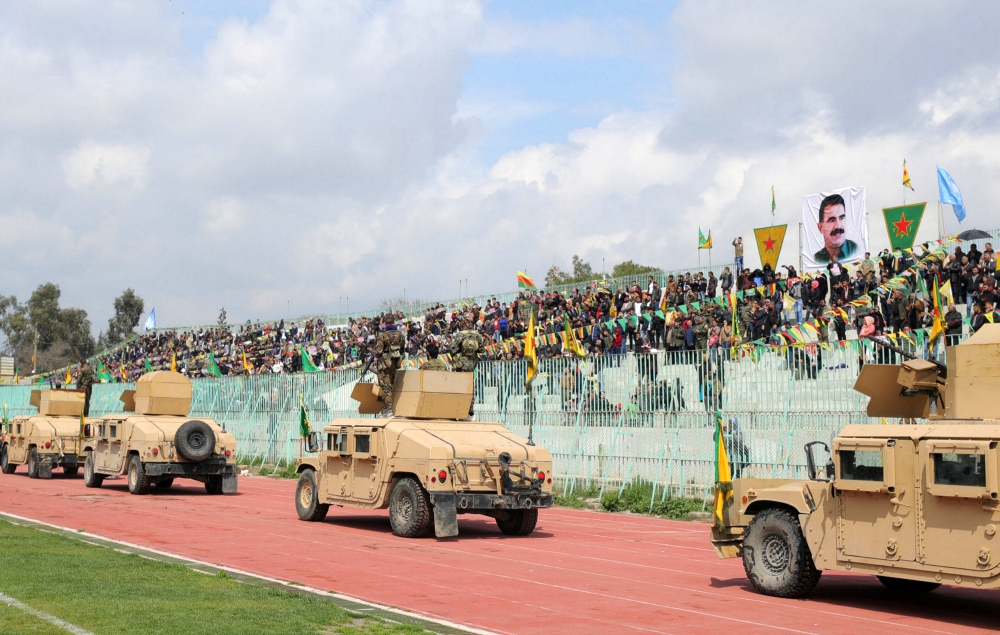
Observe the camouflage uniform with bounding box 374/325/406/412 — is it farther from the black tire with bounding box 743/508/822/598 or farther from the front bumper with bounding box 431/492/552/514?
the black tire with bounding box 743/508/822/598

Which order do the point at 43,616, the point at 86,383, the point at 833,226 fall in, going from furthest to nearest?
the point at 833,226 → the point at 86,383 → the point at 43,616

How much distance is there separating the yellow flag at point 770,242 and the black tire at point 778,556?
2446 cm

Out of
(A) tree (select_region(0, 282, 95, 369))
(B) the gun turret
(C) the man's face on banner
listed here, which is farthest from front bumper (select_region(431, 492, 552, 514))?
(A) tree (select_region(0, 282, 95, 369))

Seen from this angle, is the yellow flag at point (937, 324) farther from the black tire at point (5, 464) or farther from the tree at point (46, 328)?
the tree at point (46, 328)

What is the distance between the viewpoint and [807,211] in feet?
113

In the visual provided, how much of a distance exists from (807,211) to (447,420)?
20.0m

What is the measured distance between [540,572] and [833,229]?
23.7 m

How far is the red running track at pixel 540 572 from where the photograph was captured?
1008 centimetres

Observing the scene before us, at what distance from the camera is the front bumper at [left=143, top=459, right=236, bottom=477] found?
24.4 m

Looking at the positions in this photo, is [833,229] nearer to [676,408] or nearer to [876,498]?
[676,408]

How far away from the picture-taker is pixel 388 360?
1927cm

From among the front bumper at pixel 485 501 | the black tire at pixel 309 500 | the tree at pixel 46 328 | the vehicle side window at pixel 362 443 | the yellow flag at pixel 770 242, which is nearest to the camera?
the front bumper at pixel 485 501

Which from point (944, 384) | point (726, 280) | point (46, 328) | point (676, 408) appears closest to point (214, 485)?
point (676, 408)

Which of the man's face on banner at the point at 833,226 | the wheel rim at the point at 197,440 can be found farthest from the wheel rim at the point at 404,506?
the man's face on banner at the point at 833,226
